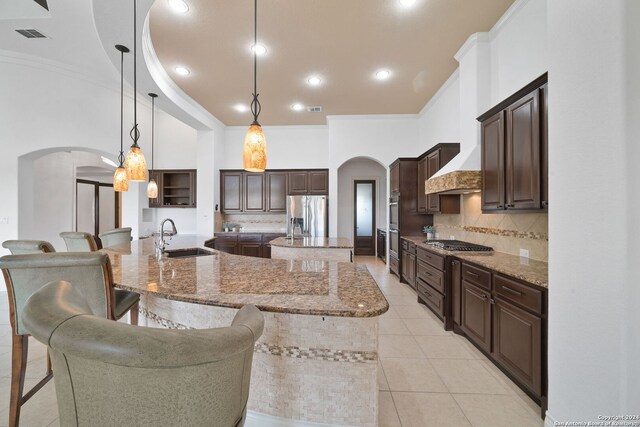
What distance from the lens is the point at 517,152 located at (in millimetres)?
2375

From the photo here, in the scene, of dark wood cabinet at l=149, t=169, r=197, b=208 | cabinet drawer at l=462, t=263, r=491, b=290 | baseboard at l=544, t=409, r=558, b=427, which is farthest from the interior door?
baseboard at l=544, t=409, r=558, b=427

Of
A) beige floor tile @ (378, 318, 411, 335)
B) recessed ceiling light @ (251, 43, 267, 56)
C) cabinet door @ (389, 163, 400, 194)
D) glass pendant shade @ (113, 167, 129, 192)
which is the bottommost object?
beige floor tile @ (378, 318, 411, 335)

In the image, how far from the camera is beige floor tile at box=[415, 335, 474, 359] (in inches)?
98.4

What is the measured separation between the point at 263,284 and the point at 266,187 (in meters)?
5.04

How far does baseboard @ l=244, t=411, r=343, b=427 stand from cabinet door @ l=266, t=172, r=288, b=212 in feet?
16.5

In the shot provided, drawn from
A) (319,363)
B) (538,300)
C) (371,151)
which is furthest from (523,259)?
(371,151)

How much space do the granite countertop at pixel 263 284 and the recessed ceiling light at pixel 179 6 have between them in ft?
8.09

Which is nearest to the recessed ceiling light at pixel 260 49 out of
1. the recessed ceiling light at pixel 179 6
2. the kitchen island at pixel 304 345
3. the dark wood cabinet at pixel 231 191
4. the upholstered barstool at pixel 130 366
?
the recessed ceiling light at pixel 179 6

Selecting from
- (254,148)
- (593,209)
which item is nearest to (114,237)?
(254,148)

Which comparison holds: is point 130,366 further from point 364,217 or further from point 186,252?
point 364,217

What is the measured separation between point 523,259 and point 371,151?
3802mm

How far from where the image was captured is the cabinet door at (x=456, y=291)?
9.20 feet

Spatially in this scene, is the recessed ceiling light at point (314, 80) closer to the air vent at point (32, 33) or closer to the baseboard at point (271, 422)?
the air vent at point (32, 33)

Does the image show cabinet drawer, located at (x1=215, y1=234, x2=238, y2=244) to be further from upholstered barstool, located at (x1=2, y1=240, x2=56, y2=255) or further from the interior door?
upholstered barstool, located at (x1=2, y1=240, x2=56, y2=255)
